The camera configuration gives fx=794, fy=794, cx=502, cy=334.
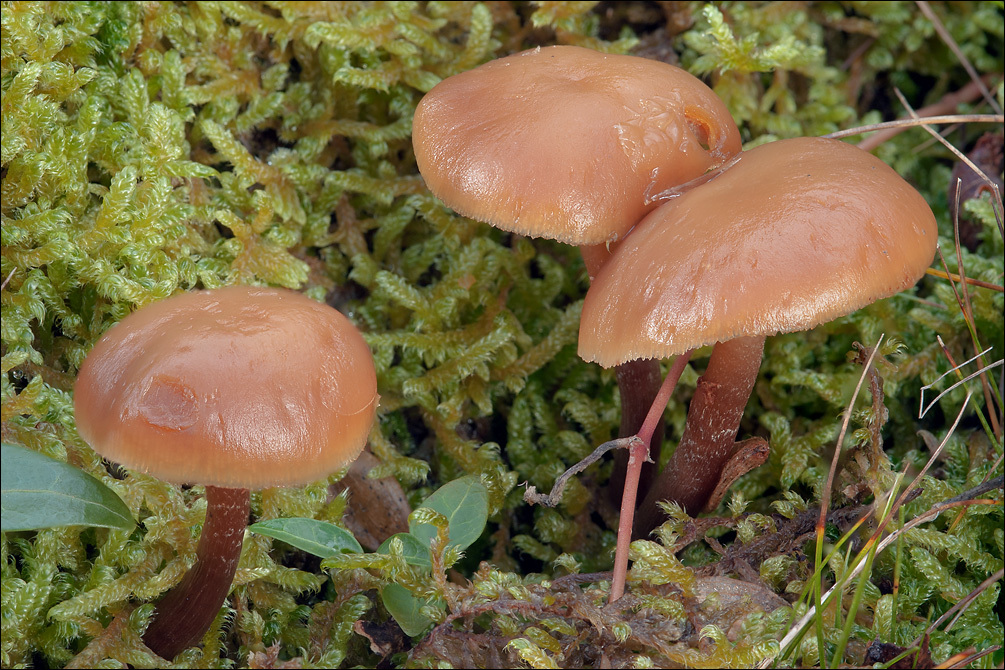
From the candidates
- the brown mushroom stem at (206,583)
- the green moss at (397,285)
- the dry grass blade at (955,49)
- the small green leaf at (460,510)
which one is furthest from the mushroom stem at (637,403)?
the dry grass blade at (955,49)

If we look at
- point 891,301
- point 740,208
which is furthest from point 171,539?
point 891,301

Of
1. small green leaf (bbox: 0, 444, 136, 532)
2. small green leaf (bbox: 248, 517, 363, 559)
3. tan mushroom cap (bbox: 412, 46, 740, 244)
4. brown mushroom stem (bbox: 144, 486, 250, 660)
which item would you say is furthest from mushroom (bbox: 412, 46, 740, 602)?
small green leaf (bbox: 0, 444, 136, 532)

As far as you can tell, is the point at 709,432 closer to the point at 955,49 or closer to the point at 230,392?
the point at 230,392

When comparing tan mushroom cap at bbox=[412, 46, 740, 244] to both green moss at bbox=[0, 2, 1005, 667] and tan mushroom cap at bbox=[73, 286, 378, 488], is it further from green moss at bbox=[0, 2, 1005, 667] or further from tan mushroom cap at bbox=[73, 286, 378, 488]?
green moss at bbox=[0, 2, 1005, 667]

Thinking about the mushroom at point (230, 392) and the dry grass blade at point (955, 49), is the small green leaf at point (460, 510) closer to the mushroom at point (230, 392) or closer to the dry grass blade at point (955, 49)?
the mushroom at point (230, 392)

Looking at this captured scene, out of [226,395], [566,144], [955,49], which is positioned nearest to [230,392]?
[226,395]

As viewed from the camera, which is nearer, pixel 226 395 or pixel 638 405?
pixel 226 395

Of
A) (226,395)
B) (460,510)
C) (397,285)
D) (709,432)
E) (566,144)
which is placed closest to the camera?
(226,395)

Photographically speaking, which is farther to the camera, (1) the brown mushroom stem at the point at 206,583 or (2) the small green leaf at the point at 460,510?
(2) the small green leaf at the point at 460,510
